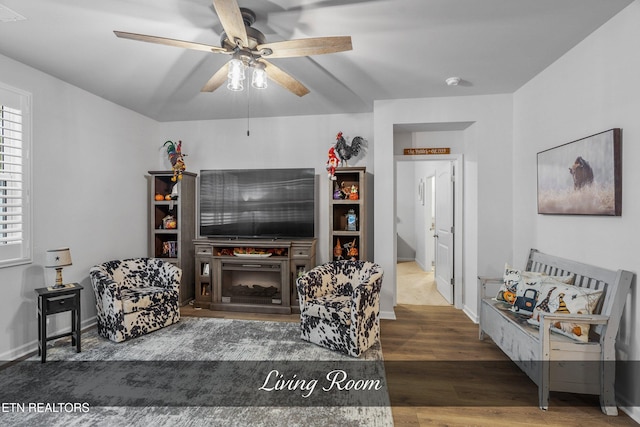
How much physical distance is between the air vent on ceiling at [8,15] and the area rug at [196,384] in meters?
2.65

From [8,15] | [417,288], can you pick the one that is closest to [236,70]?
[8,15]

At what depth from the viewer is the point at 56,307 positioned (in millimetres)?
2777

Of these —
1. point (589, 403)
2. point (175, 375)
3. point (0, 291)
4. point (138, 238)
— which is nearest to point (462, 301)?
point (589, 403)

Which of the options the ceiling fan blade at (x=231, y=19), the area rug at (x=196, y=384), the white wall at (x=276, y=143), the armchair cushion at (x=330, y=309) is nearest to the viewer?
the ceiling fan blade at (x=231, y=19)

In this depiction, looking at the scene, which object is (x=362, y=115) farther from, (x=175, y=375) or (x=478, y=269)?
(x=175, y=375)

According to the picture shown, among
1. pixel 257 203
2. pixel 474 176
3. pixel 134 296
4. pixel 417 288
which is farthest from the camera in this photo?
pixel 417 288

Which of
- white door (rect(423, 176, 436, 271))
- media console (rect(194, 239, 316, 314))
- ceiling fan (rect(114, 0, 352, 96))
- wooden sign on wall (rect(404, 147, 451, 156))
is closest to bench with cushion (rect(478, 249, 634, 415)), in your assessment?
wooden sign on wall (rect(404, 147, 451, 156))

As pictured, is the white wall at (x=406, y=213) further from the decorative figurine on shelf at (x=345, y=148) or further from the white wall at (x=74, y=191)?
the white wall at (x=74, y=191)

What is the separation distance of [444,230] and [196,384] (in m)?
3.70

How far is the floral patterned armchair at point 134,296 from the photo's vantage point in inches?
121

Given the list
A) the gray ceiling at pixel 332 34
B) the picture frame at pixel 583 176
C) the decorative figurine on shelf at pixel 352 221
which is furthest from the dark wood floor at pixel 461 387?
the gray ceiling at pixel 332 34

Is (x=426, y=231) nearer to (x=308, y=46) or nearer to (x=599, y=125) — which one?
(x=599, y=125)

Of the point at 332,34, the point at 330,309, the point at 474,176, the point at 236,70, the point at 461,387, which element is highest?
the point at 332,34

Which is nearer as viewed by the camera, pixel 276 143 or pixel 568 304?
pixel 568 304
